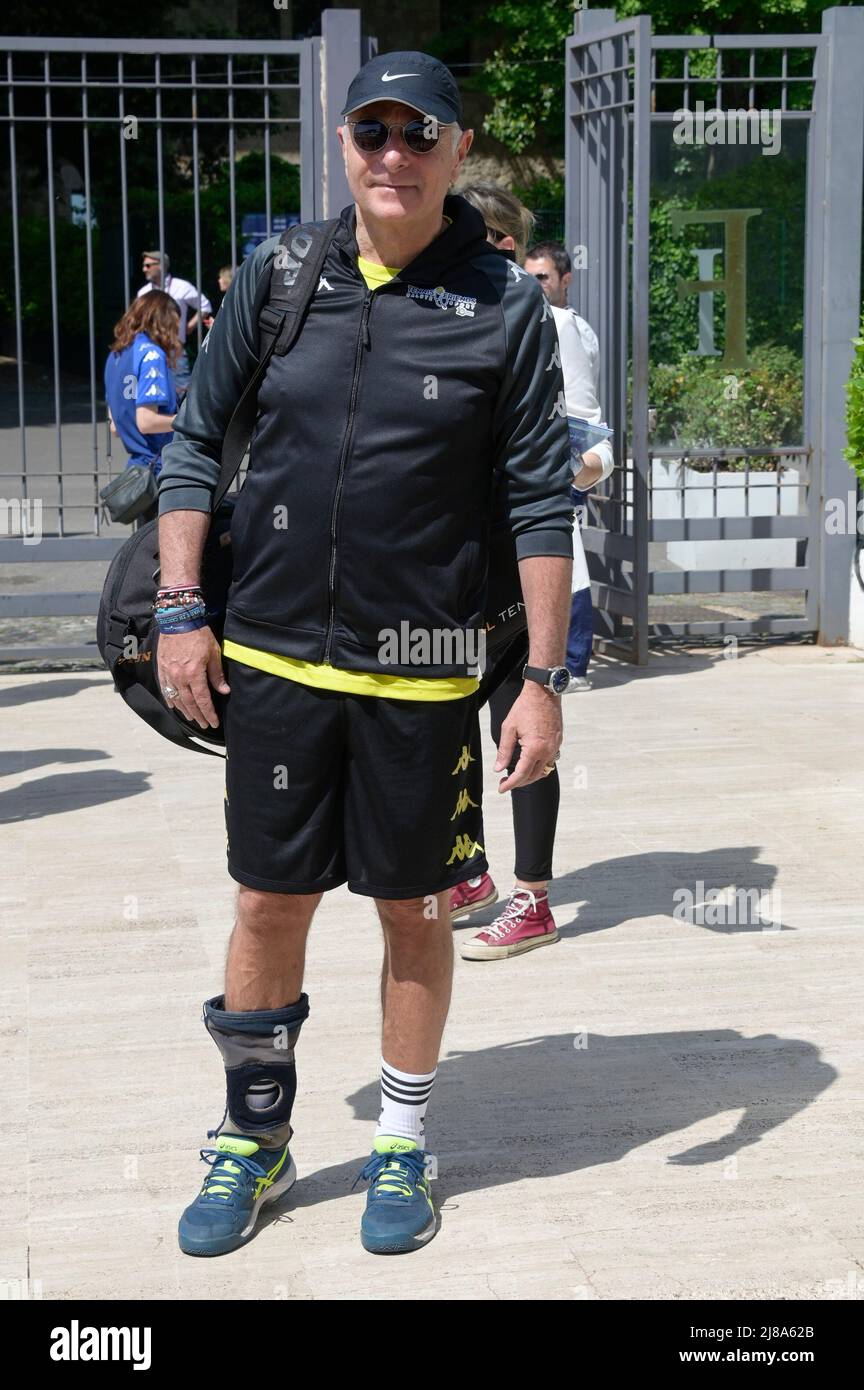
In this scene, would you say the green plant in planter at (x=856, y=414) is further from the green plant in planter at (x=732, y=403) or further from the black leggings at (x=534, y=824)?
the black leggings at (x=534, y=824)

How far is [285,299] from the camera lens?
326cm

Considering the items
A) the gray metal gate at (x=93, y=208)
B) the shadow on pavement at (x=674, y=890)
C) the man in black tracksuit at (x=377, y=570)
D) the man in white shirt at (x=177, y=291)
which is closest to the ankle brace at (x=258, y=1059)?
the man in black tracksuit at (x=377, y=570)

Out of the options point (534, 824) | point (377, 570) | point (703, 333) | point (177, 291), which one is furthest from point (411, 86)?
point (177, 291)

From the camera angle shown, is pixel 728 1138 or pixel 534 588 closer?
pixel 534 588

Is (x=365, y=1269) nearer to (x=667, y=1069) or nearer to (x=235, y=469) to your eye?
(x=667, y=1069)

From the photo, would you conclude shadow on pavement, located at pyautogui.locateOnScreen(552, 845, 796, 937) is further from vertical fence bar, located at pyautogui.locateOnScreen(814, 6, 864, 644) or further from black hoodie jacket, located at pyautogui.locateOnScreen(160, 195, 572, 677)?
vertical fence bar, located at pyautogui.locateOnScreen(814, 6, 864, 644)

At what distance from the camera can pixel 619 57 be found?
891 centimetres

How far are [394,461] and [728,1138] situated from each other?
1652mm

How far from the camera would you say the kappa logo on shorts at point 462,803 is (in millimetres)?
3371

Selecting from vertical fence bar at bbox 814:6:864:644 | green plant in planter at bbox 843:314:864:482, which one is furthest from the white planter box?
green plant in planter at bbox 843:314:864:482

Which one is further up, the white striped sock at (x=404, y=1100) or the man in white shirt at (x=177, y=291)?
the man in white shirt at (x=177, y=291)

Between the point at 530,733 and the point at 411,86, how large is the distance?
45.5 inches
